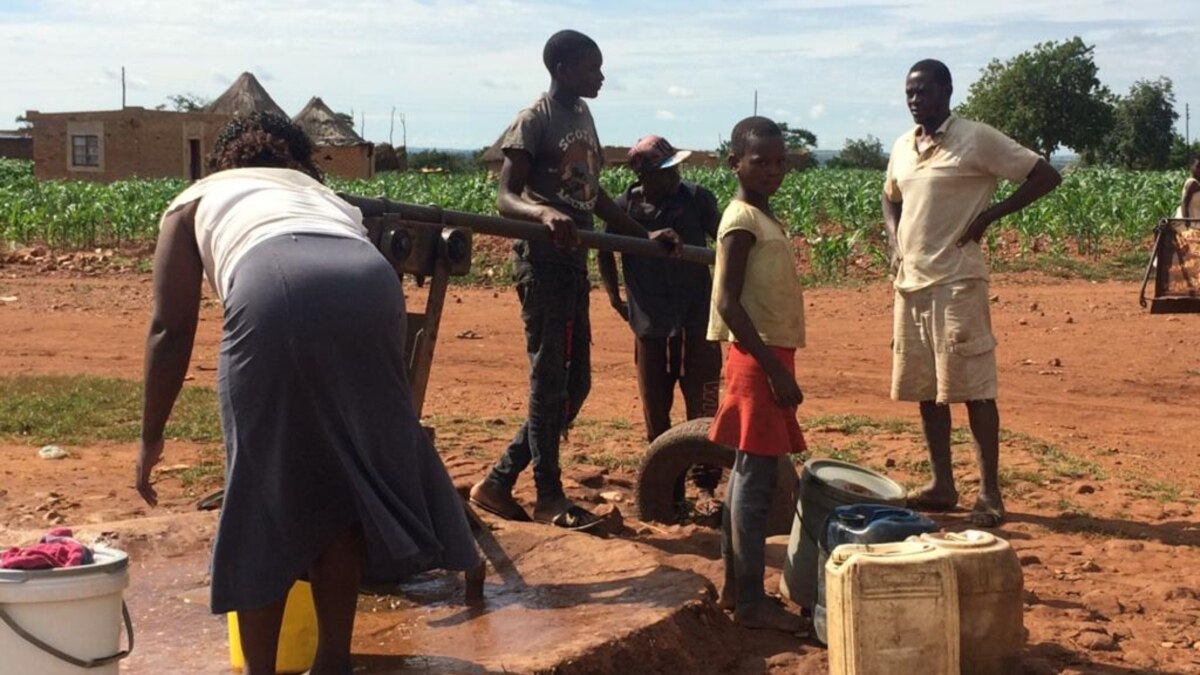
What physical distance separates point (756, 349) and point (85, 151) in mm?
39825

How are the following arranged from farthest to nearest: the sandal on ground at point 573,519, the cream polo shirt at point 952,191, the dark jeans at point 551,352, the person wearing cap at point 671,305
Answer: the person wearing cap at point 671,305, the cream polo shirt at point 952,191, the sandal on ground at point 573,519, the dark jeans at point 551,352

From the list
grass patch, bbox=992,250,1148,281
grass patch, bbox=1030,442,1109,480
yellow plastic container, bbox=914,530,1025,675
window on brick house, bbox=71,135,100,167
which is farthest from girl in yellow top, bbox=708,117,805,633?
window on brick house, bbox=71,135,100,167

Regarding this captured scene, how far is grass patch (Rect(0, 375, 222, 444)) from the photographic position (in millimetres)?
7562

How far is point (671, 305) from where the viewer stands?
6203 millimetres

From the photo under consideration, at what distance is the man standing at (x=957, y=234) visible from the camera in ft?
18.6

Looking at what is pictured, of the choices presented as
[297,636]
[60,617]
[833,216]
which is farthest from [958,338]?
[833,216]

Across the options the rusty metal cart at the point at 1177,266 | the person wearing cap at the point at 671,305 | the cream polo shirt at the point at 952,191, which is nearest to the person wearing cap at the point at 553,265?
the person wearing cap at the point at 671,305

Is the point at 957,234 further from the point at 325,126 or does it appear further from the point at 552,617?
the point at 325,126

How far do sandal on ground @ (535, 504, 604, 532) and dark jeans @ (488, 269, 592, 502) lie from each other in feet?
0.23

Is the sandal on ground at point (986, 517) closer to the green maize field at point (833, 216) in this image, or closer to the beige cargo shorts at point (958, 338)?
the beige cargo shorts at point (958, 338)

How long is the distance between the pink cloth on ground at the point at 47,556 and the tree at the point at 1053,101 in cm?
6261

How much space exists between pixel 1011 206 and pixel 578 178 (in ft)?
5.92

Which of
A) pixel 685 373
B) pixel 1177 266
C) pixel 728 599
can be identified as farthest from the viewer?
pixel 1177 266

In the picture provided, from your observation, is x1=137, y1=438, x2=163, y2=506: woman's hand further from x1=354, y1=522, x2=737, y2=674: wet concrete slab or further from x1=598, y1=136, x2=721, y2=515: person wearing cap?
x1=598, y1=136, x2=721, y2=515: person wearing cap
